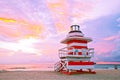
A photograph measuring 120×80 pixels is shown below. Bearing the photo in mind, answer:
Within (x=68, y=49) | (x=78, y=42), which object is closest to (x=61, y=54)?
(x=68, y=49)

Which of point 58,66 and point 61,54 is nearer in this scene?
point 61,54

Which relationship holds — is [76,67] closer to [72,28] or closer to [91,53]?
[91,53]

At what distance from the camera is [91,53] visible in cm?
1619

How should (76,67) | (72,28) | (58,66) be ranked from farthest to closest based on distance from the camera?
(58,66) < (72,28) < (76,67)

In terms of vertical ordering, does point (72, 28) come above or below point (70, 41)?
above

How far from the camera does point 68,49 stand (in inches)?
645

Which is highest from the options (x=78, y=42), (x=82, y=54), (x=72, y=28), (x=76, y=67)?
(x=72, y=28)

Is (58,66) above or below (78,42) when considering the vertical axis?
below

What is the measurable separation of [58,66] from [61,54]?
7.19ft

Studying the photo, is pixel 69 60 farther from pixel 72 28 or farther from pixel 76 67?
pixel 72 28

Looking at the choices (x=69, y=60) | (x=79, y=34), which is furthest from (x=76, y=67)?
(x=79, y=34)

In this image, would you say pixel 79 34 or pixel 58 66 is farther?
pixel 58 66

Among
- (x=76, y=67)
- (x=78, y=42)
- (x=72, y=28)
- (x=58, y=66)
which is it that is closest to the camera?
(x=76, y=67)

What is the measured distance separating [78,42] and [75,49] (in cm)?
73
